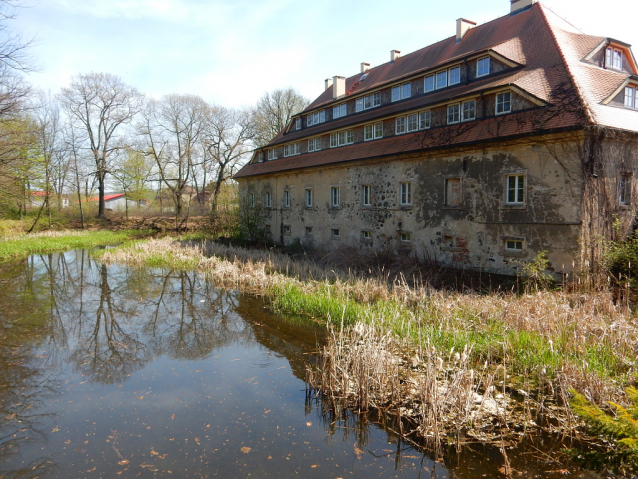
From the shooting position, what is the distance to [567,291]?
11.2m

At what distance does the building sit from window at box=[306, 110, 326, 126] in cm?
210

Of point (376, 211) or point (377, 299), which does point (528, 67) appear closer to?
point (376, 211)

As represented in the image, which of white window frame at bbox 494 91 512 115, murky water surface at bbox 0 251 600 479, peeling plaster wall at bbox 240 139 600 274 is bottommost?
murky water surface at bbox 0 251 600 479

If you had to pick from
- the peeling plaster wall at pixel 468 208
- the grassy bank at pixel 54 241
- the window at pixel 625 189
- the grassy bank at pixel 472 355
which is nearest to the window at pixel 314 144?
the peeling plaster wall at pixel 468 208

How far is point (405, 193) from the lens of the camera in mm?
17531

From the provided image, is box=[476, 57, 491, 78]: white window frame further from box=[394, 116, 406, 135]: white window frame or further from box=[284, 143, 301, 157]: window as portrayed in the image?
box=[284, 143, 301, 157]: window

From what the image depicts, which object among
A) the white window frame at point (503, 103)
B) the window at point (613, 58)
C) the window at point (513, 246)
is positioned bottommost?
the window at point (513, 246)

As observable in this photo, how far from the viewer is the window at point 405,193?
1728 cm

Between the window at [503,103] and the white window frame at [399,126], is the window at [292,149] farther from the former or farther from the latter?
the window at [503,103]

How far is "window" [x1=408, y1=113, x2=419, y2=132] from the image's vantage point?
17.7 metres

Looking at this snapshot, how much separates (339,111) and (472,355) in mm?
18794

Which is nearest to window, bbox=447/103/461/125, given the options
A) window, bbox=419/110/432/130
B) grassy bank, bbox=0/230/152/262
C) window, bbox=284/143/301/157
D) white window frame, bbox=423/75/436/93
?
window, bbox=419/110/432/130

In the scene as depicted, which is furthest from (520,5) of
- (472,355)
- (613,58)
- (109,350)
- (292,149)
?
(109,350)

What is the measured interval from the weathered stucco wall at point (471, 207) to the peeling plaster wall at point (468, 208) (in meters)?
0.03
